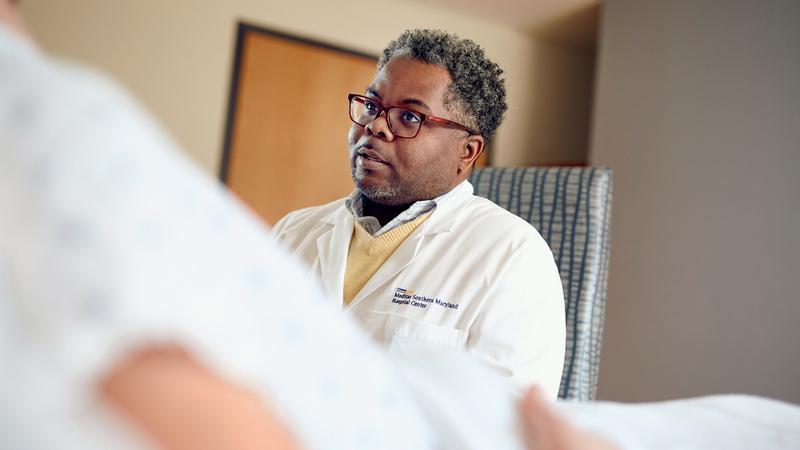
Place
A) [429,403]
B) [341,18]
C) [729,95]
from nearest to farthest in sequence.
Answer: [429,403]
[729,95]
[341,18]

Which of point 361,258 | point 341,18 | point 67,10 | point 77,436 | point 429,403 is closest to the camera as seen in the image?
point 77,436

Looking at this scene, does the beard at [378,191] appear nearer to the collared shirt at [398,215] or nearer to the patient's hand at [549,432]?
the collared shirt at [398,215]

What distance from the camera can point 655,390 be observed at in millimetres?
2969

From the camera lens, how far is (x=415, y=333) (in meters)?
1.20

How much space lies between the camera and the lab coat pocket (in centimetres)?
119

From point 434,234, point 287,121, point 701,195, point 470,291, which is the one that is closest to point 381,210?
point 434,234

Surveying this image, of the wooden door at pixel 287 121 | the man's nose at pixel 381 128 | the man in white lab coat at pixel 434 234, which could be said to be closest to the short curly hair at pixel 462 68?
the man in white lab coat at pixel 434 234

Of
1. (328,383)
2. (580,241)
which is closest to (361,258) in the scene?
(580,241)

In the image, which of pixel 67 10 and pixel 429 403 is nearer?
pixel 429 403

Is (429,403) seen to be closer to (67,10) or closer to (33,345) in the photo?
(33,345)

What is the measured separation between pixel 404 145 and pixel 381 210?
0.48ft

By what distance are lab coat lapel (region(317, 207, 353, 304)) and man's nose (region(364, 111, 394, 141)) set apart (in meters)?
0.18

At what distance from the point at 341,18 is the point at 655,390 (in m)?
2.30

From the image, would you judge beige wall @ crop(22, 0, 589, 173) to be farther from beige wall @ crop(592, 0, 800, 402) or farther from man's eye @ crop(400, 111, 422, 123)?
man's eye @ crop(400, 111, 422, 123)
